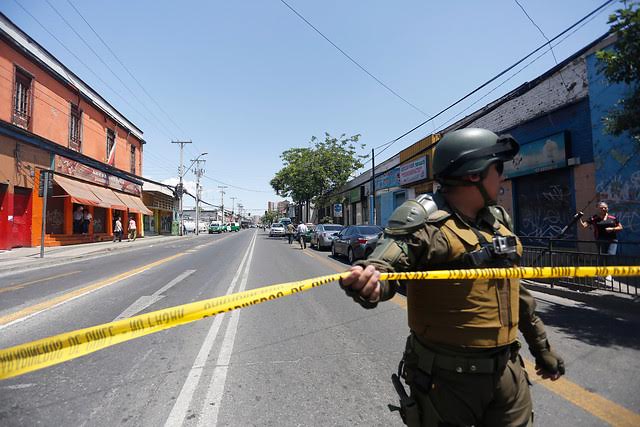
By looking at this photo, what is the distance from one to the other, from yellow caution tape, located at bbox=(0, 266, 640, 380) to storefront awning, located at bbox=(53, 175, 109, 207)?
76.9 feet

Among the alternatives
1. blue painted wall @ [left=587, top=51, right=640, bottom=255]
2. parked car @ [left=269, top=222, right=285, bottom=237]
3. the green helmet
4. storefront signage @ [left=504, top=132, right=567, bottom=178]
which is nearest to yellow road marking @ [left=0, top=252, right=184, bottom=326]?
the green helmet

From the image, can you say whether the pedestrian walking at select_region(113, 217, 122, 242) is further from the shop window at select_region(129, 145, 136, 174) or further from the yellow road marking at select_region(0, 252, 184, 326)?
the yellow road marking at select_region(0, 252, 184, 326)

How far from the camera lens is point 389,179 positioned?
2738 cm

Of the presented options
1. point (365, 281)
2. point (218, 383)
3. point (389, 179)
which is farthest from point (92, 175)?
Result: point (365, 281)

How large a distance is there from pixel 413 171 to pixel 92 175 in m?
22.0

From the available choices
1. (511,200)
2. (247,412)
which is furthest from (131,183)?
(247,412)

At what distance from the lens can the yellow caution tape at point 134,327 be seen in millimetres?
1302

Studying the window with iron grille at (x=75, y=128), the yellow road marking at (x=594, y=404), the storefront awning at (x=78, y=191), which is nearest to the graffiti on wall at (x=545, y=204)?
the yellow road marking at (x=594, y=404)

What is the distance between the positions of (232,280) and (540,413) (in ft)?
24.9

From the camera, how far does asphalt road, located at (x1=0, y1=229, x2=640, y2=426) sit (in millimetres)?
2797

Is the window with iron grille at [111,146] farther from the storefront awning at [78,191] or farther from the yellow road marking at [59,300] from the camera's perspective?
the yellow road marking at [59,300]

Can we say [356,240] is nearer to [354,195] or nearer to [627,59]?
[627,59]

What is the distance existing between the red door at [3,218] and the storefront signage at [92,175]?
419cm

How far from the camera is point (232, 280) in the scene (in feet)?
30.4
